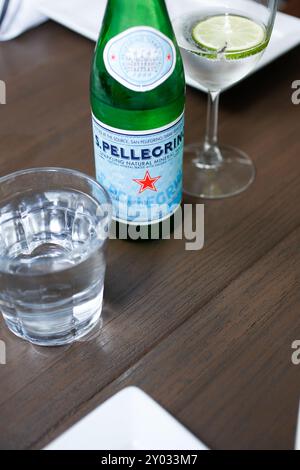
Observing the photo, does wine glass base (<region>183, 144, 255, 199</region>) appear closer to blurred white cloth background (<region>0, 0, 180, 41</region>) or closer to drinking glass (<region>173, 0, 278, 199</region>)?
drinking glass (<region>173, 0, 278, 199</region>)

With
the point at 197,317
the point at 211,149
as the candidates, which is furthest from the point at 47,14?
the point at 197,317

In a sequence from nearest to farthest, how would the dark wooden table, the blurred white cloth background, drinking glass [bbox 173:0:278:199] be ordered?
the dark wooden table
drinking glass [bbox 173:0:278:199]
the blurred white cloth background

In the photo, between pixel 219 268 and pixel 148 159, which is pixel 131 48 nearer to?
pixel 148 159

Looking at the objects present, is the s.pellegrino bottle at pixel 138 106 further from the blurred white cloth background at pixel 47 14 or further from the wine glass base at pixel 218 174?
the blurred white cloth background at pixel 47 14

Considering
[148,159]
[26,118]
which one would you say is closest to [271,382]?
[148,159]

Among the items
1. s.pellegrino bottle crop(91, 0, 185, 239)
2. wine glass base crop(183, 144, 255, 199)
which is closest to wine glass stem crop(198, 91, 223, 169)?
wine glass base crop(183, 144, 255, 199)

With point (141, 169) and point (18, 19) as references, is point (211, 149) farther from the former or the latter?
point (18, 19)
